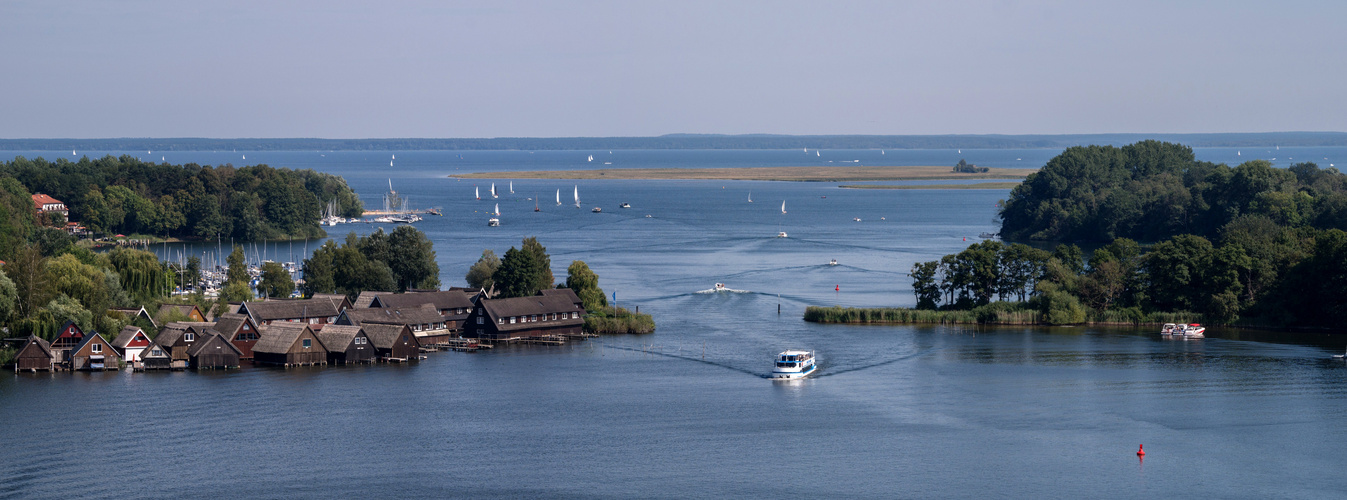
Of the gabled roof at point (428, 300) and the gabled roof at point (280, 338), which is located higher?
the gabled roof at point (428, 300)

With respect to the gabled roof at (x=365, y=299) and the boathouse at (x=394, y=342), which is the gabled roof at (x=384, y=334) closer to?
the boathouse at (x=394, y=342)

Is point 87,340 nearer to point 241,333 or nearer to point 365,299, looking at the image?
point 241,333

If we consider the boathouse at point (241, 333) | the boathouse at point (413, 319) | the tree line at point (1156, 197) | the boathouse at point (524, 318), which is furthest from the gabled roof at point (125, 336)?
the tree line at point (1156, 197)

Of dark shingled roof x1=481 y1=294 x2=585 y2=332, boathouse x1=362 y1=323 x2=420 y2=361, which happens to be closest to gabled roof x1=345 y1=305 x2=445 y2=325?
boathouse x1=362 y1=323 x2=420 y2=361

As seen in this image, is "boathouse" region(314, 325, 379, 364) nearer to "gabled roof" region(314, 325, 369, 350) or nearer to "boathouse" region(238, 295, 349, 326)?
"gabled roof" region(314, 325, 369, 350)

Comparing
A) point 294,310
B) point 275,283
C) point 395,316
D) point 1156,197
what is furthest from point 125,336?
point 1156,197

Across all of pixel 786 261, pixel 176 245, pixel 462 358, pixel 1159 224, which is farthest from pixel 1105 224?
pixel 176 245
